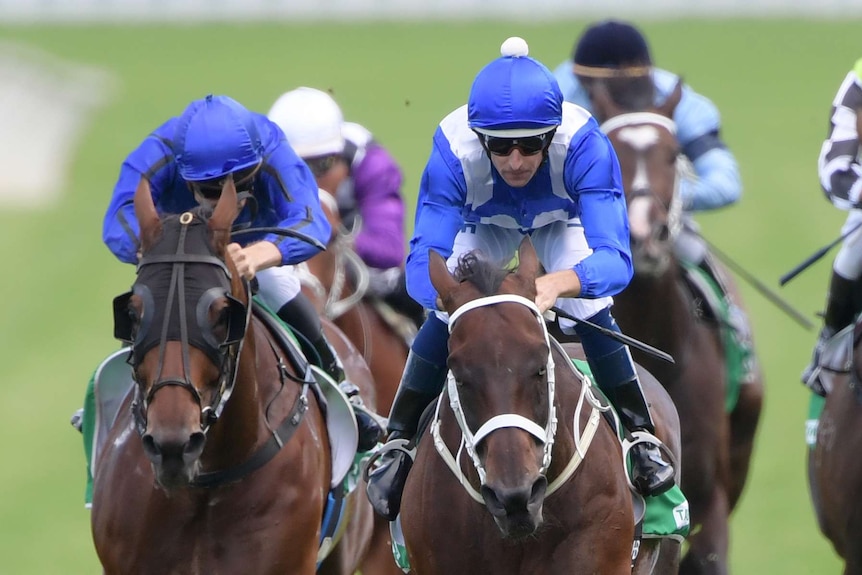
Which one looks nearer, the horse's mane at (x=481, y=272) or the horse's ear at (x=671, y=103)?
the horse's mane at (x=481, y=272)

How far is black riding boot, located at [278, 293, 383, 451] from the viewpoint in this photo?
7086 mm

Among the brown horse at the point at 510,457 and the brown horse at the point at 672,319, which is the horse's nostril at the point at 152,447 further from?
the brown horse at the point at 672,319

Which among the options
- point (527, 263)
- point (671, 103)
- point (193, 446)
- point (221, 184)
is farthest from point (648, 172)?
point (193, 446)

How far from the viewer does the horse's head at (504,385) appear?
5051 millimetres

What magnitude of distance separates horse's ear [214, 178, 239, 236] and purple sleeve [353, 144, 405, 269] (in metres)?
3.82

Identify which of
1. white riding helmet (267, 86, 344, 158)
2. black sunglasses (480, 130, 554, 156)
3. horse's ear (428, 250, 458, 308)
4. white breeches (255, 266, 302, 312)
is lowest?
white riding helmet (267, 86, 344, 158)

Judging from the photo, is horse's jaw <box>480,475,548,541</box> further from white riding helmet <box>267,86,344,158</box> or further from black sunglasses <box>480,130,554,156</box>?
white riding helmet <box>267,86,344,158</box>

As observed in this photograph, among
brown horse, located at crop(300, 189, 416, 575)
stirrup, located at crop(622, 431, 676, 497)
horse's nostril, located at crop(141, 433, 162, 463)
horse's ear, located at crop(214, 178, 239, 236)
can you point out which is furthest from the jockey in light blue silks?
horse's nostril, located at crop(141, 433, 162, 463)

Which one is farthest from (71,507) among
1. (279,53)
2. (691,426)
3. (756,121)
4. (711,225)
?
(279,53)

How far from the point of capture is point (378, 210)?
991 cm

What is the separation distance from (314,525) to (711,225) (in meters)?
18.5

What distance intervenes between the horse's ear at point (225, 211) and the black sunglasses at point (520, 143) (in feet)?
2.63

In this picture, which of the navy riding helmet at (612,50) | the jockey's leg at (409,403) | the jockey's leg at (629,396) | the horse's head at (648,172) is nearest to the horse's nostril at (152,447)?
the jockey's leg at (409,403)

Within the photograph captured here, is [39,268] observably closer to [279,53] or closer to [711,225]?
[711,225]
